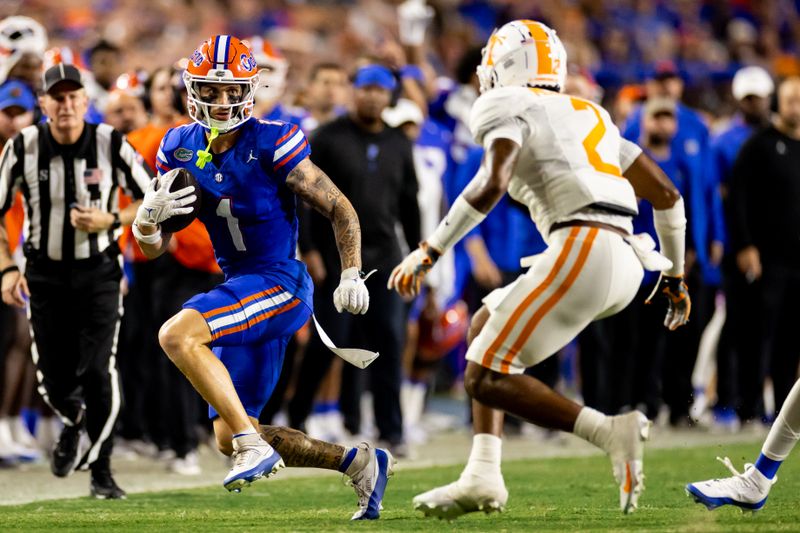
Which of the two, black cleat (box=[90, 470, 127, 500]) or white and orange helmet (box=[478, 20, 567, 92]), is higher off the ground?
white and orange helmet (box=[478, 20, 567, 92])

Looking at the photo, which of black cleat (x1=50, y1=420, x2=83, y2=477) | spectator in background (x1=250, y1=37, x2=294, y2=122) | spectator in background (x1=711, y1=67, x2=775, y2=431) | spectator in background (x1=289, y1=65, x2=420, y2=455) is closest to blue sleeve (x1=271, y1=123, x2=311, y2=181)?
black cleat (x1=50, y1=420, x2=83, y2=477)

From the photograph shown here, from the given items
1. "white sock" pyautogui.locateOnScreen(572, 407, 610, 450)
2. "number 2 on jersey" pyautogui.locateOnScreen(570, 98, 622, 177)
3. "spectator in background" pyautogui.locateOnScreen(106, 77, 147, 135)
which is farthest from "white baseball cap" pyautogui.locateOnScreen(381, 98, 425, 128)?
"white sock" pyautogui.locateOnScreen(572, 407, 610, 450)

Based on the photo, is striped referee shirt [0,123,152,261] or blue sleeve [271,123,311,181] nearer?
blue sleeve [271,123,311,181]

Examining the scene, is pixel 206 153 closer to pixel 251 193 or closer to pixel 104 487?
pixel 251 193

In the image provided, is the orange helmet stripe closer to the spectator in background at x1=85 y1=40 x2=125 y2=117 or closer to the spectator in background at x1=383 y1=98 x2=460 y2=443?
the spectator in background at x1=383 y1=98 x2=460 y2=443

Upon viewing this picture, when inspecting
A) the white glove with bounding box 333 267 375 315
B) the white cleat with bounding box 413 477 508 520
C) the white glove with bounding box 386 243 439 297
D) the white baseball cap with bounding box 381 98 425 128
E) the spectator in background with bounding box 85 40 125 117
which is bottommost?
the white cleat with bounding box 413 477 508 520

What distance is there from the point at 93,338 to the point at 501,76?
2733 mm

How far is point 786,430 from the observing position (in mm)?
5582

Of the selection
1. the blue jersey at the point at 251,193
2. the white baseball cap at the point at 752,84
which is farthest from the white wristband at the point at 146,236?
the white baseball cap at the point at 752,84

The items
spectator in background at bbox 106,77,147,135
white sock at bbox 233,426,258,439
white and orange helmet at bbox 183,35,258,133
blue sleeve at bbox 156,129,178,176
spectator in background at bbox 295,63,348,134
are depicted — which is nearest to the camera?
white sock at bbox 233,426,258,439

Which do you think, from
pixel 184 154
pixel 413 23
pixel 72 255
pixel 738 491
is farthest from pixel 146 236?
pixel 413 23

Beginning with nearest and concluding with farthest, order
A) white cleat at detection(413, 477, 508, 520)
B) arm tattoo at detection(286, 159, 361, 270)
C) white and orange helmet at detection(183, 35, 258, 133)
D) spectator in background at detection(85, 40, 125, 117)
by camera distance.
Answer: white cleat at detection(413, 477, 508, 520) → arm tattoo at detection(286, 159, 361, 270) → white and orange helmet at detection(183, 35, 258, 133) → spectator in background at detection(85, 40, 125, 117)

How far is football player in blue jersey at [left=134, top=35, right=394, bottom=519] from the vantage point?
18.5ft

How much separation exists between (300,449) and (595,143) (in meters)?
1.72
